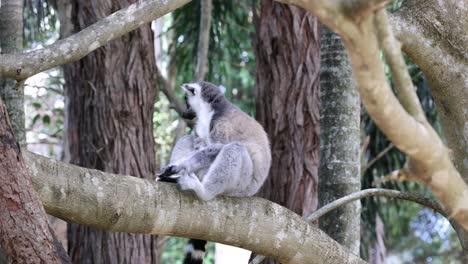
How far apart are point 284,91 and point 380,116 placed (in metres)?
5.60

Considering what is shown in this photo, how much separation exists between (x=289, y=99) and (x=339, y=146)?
8.47 ft

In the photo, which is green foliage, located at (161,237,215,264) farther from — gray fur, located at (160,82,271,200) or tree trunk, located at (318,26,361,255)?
tree trunk, located at (318,26,361,255)

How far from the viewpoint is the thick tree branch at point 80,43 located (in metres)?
3.94

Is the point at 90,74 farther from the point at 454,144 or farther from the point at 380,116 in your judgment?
the point at 380,116

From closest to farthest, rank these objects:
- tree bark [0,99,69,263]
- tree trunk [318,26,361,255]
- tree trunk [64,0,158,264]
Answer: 1. tree bark [0,99,69,263]
2. tree trunk [318,26,361,255]
3. tree trunk [64,0,158,264]

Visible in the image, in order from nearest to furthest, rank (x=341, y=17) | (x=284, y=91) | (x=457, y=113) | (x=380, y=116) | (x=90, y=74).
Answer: (x=341, y=17) → (x=380, y=116) → (x=457, y=113) → (x=90, y=74) → (x=284, y=91)

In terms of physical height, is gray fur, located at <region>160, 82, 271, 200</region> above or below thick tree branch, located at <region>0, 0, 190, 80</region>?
below

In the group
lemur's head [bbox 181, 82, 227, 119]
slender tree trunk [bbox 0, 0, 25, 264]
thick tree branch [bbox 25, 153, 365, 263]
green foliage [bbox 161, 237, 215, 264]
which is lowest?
green foliage [bbox 161, 237, 215, 264]

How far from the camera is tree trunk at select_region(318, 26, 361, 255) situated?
5.29 m

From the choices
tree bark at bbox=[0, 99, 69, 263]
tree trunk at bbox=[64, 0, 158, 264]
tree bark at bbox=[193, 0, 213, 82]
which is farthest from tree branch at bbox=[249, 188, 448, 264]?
tree bark at bbox=[193, 0, 213, 82]

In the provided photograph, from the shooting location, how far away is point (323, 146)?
547 cm

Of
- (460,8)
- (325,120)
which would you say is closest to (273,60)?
(325,120)

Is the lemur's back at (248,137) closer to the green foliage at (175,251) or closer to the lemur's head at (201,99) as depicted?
the lemur's head at (201,99)

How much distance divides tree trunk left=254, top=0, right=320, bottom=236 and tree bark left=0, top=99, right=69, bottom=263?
438 centimetres
